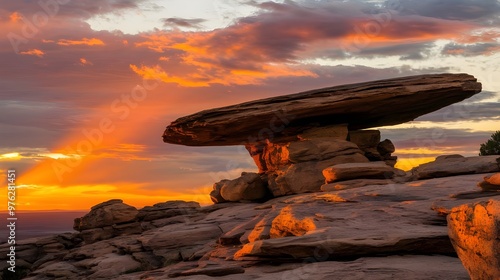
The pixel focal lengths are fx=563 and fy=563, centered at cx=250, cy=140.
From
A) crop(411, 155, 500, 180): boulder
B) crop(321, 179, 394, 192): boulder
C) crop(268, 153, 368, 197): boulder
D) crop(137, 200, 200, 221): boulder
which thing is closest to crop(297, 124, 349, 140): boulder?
crop(268, 153, 368, 197): boulder

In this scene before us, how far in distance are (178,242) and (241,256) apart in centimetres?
1033

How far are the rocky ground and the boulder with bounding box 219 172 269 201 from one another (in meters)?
1.75

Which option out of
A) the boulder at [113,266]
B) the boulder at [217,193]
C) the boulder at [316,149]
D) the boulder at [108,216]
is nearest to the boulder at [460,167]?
the boulder at [316,149]

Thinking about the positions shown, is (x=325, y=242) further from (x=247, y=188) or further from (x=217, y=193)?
(x=217, y=193)

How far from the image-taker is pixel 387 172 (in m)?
25.7

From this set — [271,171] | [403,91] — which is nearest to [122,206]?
[271,171]

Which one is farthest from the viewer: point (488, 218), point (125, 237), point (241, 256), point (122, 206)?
point (122, 206)

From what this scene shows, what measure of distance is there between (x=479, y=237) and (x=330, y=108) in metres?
20.4

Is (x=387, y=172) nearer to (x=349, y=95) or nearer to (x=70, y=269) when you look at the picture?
(x=349, y=95)

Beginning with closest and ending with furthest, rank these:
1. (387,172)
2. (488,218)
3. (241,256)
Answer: (488,218)
(241,256)
(387,172)

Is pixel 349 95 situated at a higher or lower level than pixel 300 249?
higher

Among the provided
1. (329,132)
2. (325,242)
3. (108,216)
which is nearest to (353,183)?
(329,132)

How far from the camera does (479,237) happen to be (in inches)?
380

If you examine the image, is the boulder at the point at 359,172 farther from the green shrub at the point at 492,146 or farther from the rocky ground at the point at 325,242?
the green shrub at the point at 492,146
